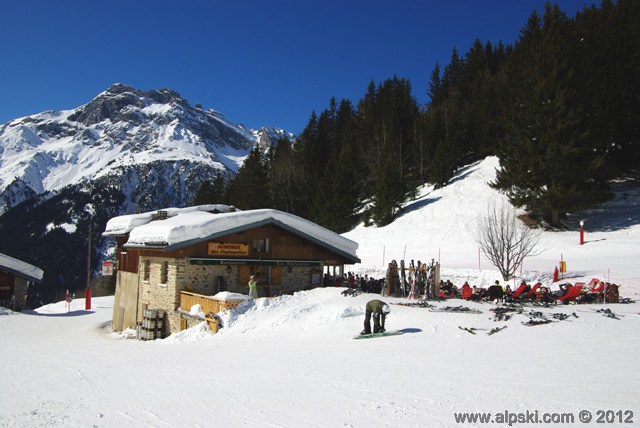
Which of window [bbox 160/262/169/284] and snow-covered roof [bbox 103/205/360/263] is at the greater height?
snow-covered roof [bbox 103/205/360/263]

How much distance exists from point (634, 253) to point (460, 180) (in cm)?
1977

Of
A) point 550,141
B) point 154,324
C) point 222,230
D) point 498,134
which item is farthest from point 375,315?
point 498,134

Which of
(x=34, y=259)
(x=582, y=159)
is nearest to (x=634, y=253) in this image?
(x=582, y=159)

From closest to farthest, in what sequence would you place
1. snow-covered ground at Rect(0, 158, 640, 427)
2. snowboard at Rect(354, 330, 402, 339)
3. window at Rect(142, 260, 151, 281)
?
snow-covered ground at Rect(0, 158, 640, 427) → snowboard at Rect(354, 330, 402, 339) → window at Rect(142, 260, 151, 281)

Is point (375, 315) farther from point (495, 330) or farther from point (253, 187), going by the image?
point (253, 187)

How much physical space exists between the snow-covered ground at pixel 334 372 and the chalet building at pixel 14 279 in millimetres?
13868

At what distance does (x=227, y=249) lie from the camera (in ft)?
69.2

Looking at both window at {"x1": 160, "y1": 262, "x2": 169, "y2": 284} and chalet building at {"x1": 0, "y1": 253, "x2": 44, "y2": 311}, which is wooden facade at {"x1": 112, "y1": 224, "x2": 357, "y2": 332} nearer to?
window at {"x1": 160, "y1": 262, "x2": 169, "y2": 284}

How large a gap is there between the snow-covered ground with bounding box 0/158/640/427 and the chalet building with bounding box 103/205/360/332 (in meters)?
4.33

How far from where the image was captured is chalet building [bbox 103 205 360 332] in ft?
66.0

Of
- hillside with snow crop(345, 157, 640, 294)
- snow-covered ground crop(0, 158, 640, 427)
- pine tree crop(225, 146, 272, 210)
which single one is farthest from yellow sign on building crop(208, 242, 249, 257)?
pine tree crop(225, 146, 272, 210)

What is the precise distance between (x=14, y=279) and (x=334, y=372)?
104ft

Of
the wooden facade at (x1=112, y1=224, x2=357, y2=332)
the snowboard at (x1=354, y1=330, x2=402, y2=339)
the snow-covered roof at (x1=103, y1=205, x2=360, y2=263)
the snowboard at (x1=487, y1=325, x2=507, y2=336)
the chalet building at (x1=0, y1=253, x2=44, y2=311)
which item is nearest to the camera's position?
the snowboard at (x1=487, y1=325, x2=507, y2=336)

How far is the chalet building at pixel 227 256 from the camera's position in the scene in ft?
66.0
